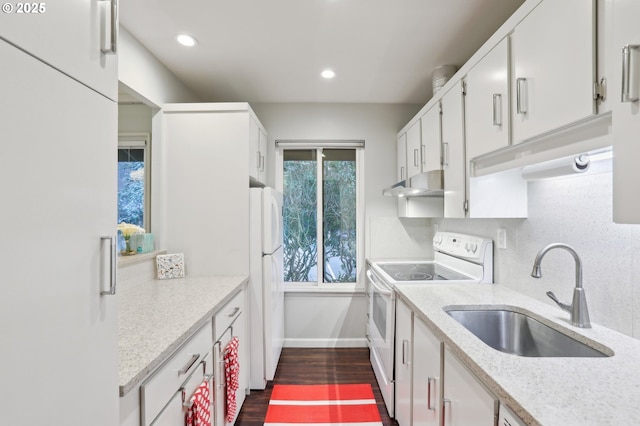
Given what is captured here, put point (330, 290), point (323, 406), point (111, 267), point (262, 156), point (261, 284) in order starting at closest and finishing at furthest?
1. point (111, 267)
2. point (323, 406)
3. point (261, 284)
4. point (262, 156)
5. point (330, 290)

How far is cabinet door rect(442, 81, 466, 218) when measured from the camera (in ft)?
6.09

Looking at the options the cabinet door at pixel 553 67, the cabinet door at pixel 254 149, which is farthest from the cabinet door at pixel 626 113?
the cabinet door at pixel 254 149

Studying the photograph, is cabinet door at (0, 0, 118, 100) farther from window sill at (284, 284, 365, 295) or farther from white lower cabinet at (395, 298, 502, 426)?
window sill at (284, 284, 365, 295)

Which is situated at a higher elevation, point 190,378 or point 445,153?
point 445,153

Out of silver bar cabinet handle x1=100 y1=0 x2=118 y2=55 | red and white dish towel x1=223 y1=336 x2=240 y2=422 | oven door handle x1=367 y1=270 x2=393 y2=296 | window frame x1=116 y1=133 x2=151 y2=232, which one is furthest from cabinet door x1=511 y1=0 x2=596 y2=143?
window frame x1=116 y1=133 x2=151 y2=232

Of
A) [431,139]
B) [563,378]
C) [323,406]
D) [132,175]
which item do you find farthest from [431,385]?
[132,175]

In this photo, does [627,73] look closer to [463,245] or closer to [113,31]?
[113,31]

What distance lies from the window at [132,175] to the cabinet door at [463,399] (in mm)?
2356

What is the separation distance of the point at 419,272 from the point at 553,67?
1728 mm

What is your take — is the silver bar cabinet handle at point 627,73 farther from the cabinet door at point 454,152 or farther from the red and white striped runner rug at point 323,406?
the red and white striped runner rug at point 323,406

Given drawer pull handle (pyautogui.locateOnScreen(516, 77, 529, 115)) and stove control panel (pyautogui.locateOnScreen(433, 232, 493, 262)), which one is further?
stove control panel (pyautogui.locateOnScreen(433, 232, 493, 262))

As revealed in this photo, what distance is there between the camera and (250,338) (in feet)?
8.13

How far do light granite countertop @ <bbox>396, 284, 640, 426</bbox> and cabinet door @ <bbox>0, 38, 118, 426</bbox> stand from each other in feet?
3.43

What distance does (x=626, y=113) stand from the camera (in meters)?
0.82
